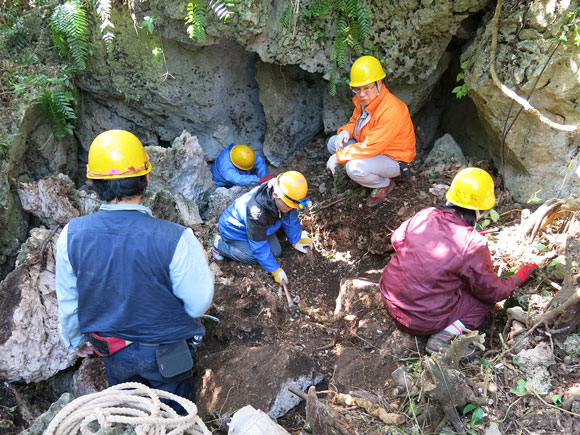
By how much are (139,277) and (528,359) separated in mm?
2618

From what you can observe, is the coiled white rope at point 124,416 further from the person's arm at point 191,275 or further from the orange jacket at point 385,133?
the orange jacket at point 385,133

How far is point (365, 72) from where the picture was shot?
466 centimetres

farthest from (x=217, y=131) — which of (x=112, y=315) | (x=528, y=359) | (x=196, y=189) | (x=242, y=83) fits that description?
(x=528, y=359)

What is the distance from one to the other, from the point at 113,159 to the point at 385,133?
10.3ft

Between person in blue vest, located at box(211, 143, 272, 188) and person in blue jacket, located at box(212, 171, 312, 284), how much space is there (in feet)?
5.43

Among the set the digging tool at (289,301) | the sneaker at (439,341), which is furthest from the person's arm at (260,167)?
the sneaker at (439,341)

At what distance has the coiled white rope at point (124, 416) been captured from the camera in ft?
7.13

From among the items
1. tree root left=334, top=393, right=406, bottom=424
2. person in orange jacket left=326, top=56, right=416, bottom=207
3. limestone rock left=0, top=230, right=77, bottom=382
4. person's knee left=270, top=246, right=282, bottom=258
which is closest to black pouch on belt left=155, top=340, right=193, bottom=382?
tree root left=334, top=393, right=406, bottom=424

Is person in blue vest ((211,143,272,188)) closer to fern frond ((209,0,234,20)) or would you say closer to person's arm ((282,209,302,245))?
person's arm ((282,209,302,245))

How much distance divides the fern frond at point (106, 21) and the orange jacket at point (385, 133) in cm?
309

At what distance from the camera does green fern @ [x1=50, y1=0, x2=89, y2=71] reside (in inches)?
196

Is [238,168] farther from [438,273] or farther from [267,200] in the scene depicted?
[438,273]

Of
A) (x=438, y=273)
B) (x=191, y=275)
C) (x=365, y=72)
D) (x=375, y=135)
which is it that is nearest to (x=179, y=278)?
(x=191, y=275)

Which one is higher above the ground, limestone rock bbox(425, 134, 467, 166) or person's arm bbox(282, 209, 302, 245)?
limestone rock bbox(425, 134, 467, 166)
